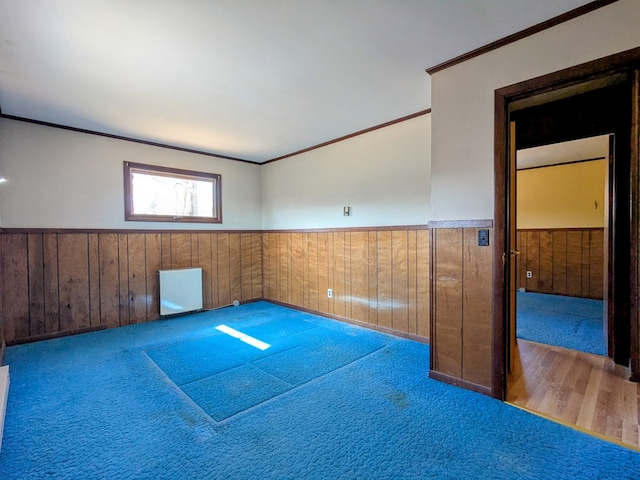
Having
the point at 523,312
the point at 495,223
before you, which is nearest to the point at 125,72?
the point at 495,223

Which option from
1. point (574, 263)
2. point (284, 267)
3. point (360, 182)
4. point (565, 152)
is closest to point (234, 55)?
point (360, 182)

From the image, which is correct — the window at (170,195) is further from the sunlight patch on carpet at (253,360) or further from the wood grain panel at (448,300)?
the wood grain panel at (448,300)

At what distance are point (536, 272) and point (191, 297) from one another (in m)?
6.07

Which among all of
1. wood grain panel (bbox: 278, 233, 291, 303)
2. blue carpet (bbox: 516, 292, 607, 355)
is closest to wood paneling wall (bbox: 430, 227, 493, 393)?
blue carpet (bbox: 516, 292, 607, 355)

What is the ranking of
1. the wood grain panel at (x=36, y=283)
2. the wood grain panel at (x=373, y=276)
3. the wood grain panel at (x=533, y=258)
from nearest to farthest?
the wood grain panel at (x=36, y=283)
the wood grain panel at (x=373, y=276)
the wood grain panel at (x=533, y=258)

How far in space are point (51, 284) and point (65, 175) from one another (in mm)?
1262

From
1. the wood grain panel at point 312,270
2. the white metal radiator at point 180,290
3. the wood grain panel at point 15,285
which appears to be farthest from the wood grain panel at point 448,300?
the wood grain panel at point 15,285

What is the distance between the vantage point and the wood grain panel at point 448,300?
7.55 feet

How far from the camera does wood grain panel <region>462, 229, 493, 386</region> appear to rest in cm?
216

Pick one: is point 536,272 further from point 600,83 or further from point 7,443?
point 7,443

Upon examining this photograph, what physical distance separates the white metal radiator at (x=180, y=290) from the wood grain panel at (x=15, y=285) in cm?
134

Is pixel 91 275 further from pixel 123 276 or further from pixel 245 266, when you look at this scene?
pixel 245 266

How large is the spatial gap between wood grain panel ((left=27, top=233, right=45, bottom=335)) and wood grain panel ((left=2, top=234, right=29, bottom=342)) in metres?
0.03

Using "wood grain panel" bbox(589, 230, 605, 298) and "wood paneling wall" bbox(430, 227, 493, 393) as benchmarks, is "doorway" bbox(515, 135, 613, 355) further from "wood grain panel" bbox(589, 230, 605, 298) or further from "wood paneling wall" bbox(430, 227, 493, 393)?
"wood paneling wall" bbox(430, 227, 493, 393)
